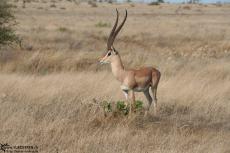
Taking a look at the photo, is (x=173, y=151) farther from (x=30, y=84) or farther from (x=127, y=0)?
(x=127, y=0)

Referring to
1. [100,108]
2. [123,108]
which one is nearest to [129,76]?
[123,108]

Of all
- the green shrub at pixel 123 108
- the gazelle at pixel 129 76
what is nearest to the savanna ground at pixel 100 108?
the green shrub at pixel 123 108

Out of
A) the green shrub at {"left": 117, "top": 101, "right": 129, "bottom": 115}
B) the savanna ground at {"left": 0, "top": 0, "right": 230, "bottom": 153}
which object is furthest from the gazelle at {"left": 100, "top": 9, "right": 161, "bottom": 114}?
the savanna ground at {"left": 0, "top": 0, "right": 230, "bottom": 153}

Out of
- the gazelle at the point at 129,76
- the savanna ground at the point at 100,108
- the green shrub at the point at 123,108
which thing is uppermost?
A: the gazelle at the point at 129,76

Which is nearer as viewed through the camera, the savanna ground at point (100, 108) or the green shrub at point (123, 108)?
the savanna ground at point (100, 108)

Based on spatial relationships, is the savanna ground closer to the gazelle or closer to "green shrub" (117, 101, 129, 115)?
"green shrub" (117, 101, 129, 115)

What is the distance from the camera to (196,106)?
34.8 feet

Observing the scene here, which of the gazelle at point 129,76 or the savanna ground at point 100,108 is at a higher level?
the gazelle at point 129,76

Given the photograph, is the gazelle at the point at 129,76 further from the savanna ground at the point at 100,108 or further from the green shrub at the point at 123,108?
the savanna ground at the point at 100,108

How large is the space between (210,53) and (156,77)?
42.3 feet

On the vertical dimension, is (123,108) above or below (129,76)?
below

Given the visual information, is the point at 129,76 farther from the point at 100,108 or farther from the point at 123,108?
the point at 100,108

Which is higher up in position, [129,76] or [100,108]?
[129,76]

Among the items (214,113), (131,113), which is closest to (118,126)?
(131,113)
